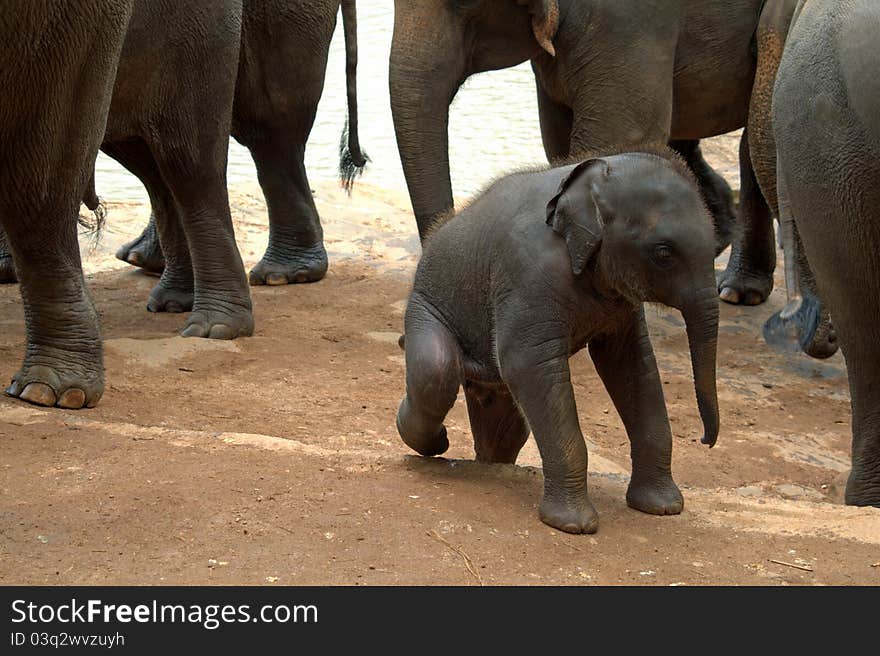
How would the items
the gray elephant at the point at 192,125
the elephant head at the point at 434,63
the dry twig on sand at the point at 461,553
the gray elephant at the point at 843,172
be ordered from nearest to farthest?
1. the dry twig on sand at the point at 461,553
2. the gray elephant at the point at 843,172
3. the elephant head at the point at 434,63
4. the gray elephant at the point at 192,125

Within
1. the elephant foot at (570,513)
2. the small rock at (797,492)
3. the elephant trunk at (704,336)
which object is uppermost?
the elephant trunk at (704,336)

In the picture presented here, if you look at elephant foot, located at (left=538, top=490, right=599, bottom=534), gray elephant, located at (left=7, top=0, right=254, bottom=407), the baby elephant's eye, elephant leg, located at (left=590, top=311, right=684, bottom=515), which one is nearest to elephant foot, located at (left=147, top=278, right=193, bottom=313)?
gray elephant, located at (left=7, top=0, right=254, bottom=407)

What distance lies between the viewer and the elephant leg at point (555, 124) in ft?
22.1

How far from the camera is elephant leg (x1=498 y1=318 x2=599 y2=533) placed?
3.76 m

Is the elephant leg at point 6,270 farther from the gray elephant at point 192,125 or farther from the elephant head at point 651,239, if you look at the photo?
the elephant head at point 651,239

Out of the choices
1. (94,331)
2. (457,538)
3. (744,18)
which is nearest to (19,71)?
(94,331)

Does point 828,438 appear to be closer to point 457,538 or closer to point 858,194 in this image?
point 858,194

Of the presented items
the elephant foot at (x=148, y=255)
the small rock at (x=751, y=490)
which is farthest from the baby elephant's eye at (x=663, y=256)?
the elephant foot at (x=148, y=255)

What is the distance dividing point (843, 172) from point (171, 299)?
12.5ft

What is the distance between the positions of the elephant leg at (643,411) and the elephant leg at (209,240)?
280cm

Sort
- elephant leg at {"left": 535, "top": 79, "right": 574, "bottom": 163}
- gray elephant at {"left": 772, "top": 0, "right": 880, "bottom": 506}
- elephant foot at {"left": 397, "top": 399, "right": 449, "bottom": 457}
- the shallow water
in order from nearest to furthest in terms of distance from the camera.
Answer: gray elephant at {"left": 772, "top": 0, "right": 880, "bottom": 506}, elephant foot at {"left": 397, "top": 399, "right": 449, "bottom": 457}, elephant leg at {"left": 535, "top": 79, "right": 574, "bottom": 163}, the shallow water

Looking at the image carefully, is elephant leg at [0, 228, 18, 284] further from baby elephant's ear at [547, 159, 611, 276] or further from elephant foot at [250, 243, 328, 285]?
baby elephant's ear at [547, 159, 611, 276]

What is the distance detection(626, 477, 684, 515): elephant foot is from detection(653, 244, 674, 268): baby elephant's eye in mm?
692
